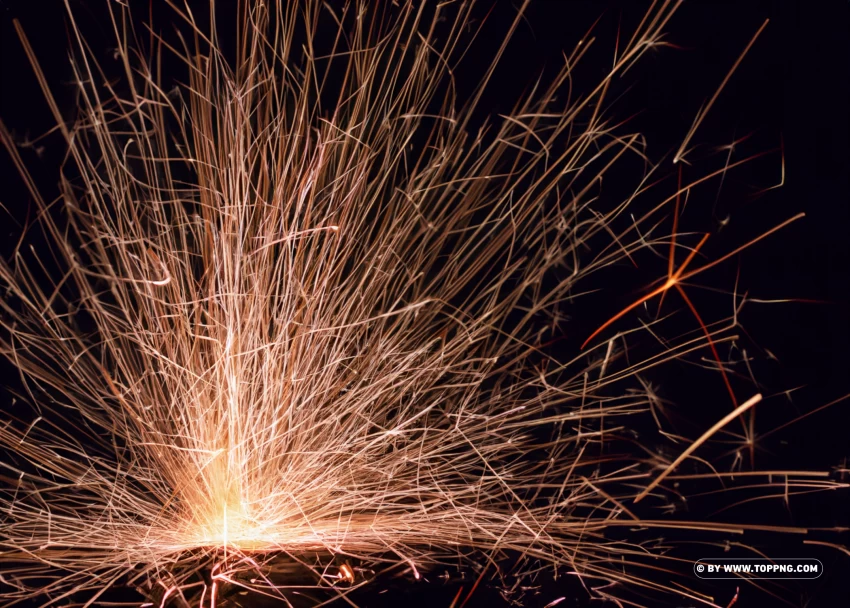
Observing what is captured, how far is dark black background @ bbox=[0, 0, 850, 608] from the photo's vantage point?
1.57 meters

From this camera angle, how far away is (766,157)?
162 cm

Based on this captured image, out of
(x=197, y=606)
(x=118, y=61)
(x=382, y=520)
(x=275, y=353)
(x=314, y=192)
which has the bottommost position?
(x=382, y=520)

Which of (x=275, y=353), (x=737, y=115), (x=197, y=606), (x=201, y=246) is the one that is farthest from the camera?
(x=737, y=115)

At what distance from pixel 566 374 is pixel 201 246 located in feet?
2.74

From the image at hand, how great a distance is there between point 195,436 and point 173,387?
0.12 meters

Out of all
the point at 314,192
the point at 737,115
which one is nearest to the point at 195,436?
the point at 314,192

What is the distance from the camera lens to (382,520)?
4.49 ft

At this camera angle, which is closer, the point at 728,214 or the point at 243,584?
the point at 243,584

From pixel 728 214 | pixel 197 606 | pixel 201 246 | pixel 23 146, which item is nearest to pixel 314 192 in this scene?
pixel 201 246

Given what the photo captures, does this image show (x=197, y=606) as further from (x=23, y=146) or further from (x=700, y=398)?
(x=700, y=398)

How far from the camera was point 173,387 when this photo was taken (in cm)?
137

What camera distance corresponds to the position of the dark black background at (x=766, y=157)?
1574 millimetres

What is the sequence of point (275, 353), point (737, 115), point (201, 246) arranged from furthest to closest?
point (737, 115) → point (201, 246) → point (275, 353)

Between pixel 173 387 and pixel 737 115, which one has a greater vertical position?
pixel 737 115
